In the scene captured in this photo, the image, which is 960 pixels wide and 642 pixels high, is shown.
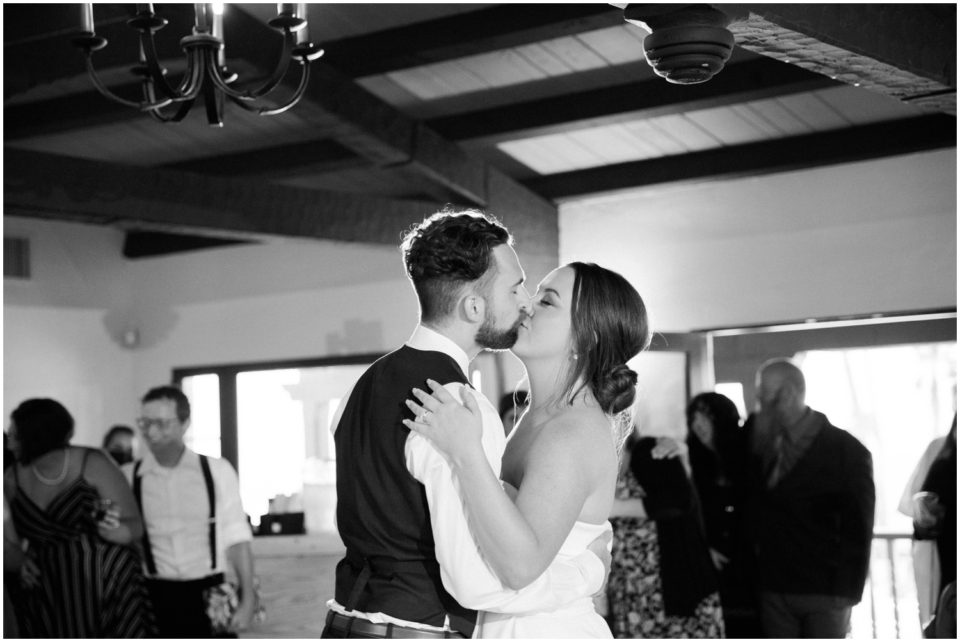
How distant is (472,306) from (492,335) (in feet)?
0.26

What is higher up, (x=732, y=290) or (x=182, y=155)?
(x=182, y=155)

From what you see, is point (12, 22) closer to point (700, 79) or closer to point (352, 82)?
point (352, 82)

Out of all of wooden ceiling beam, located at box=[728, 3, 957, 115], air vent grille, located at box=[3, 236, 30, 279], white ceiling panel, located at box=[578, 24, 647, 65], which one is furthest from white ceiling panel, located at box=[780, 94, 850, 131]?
air vent grille, located at box=[3, 236, 30, 279]

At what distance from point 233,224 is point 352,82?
960mm

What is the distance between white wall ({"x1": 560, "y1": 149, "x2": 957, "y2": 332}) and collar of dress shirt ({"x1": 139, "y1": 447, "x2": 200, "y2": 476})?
2924 millimetres

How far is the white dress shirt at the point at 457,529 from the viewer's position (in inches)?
73.0

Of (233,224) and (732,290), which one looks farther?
(732,290)

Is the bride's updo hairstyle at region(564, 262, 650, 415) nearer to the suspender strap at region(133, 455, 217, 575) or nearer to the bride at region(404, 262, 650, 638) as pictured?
the bride at region(404, 262, 650, 638)

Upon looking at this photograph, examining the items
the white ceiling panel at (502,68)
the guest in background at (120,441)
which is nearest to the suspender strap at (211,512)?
the white ceiling panel at (502,68)

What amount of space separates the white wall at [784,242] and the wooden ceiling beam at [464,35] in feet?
6.17

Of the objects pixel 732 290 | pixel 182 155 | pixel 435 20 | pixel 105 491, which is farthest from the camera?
pixel 182 155

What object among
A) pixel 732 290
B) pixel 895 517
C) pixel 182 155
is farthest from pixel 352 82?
pixel 895 517

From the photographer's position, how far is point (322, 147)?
717 cm

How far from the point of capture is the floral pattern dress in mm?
4480
